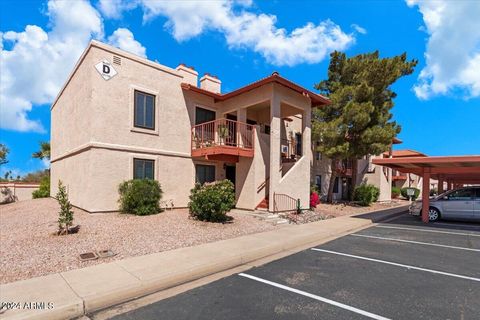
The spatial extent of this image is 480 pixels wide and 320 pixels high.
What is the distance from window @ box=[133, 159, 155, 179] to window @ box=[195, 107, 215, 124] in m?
3.65

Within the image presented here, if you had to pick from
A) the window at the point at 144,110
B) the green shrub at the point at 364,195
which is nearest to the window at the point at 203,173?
the window at the point at 144,110

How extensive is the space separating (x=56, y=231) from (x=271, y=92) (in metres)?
10.4

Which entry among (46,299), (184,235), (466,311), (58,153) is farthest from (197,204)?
(58,153)

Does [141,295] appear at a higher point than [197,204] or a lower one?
lower

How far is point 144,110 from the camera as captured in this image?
13312 mm

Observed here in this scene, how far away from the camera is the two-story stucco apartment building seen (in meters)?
12.0

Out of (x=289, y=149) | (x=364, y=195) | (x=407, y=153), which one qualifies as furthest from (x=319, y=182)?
(x=407, y=153)

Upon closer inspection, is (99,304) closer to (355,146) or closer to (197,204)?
(197,204)

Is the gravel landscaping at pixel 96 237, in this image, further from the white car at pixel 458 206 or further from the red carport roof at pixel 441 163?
the white car at pixel 458 206

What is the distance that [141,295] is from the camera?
490 cm

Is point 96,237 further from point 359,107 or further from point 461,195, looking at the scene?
point 461,195

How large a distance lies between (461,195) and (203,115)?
13750 millimetres

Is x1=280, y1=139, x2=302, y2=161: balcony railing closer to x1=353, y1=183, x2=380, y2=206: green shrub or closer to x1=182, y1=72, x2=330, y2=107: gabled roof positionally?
x1=182, y1=72, x2=330, y2=107: gabled roof

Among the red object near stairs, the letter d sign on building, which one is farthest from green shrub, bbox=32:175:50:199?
the red object near stairs
